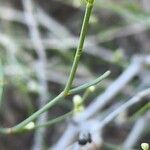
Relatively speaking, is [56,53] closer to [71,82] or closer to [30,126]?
[30,126]

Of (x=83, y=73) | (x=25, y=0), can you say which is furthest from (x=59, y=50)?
(x=25, y=0)

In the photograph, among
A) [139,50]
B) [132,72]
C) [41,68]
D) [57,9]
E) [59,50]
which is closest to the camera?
[132,72]

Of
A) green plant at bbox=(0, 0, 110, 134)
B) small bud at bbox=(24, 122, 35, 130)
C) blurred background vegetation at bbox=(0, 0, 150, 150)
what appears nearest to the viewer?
green plant at bbox=(0, 0, 110, 134)

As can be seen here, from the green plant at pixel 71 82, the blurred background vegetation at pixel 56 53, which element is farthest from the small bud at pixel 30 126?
the blurred background vegetation at pixel 56 53

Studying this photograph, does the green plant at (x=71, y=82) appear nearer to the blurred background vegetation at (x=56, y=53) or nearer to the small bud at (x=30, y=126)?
the small bud at (x=30, y=126)

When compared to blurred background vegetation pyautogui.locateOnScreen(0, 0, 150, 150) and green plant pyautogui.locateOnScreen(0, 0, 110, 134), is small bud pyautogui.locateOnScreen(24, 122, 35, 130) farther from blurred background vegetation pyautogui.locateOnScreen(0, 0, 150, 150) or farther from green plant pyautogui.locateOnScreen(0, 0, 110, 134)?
blurred background vegetation pyautogui.locateOnScreen(0, 0, 150, 150)

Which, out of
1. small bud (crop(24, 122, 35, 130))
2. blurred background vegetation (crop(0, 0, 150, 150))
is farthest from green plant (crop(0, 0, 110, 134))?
blurred background vegetation (crop(0, 0, 150, 150))

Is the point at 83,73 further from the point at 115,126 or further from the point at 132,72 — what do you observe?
the point at 132,72

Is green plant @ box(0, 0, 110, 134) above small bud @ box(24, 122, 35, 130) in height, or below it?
below

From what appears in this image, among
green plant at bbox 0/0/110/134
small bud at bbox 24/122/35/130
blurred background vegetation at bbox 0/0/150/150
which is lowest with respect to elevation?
green plant at bbox 0/0/110/134
